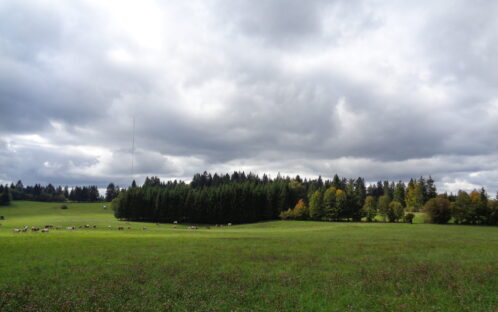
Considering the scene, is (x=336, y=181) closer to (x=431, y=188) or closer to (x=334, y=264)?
(x=431, y=188)

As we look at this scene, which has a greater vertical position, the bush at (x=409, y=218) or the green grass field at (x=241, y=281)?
the green grass field at (x=241, y=281)

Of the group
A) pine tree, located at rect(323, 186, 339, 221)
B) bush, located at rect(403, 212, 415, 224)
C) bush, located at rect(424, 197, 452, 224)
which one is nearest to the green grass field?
bush, located at rect(424, 197, 452, 224)

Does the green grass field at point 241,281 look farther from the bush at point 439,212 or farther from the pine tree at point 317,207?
the pine tree at point 317,207

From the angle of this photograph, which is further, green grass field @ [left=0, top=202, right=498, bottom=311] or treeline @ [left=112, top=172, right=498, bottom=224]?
treeline @ [left=112, top=172, right=498, bottom=224]

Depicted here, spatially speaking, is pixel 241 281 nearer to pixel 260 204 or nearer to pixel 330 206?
pixel 330 206

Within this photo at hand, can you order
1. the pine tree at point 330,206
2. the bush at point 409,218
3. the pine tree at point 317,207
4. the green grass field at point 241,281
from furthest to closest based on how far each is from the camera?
the pine tree at point 317,207 → the pine tree at point 330,206 → the bush at point 409,218 → the green grass field at point 241,281

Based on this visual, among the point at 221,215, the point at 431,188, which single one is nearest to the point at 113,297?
the point at 221,215

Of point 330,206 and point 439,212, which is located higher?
point 330,206

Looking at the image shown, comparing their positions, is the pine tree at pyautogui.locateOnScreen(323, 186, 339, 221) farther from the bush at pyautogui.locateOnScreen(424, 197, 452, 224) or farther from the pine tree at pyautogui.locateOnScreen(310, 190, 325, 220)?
the bush at pyautogui.locateOnScreen(424, 197, 452, 224)

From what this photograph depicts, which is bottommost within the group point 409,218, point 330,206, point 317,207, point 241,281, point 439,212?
point 409,218

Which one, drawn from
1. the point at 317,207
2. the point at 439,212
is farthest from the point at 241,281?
the point at 317,207

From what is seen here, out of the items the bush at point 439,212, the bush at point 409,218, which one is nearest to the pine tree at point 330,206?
the bush at point 409,218

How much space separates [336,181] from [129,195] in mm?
101292

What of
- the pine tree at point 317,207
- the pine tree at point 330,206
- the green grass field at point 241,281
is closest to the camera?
the green grass field at point 241,281
